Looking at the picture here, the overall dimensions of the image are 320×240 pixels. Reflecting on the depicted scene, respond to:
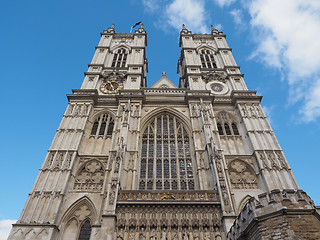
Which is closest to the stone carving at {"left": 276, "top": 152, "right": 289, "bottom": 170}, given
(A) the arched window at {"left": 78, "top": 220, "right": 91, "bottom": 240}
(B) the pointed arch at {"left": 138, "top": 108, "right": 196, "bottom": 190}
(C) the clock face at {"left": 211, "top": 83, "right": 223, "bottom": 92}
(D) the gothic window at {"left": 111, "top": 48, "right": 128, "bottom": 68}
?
(B) the pointed arch at {"left": 138, "top": 108, "right": 196, "bottom": 190}

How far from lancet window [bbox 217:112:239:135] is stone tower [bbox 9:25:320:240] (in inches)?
3.8

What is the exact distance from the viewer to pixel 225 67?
25.9m

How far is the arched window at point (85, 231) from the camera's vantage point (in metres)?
13.5

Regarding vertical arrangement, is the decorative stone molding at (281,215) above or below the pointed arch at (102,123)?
below

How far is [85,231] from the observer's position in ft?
45.2

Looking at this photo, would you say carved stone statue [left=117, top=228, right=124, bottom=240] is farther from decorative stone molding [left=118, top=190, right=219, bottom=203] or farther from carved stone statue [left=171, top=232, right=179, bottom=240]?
carved stone statue [left=171, top=232, right=179, bottom=240]

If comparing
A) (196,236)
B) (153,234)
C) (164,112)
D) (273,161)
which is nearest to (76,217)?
(153,234)

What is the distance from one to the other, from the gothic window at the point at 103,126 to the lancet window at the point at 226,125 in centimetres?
969

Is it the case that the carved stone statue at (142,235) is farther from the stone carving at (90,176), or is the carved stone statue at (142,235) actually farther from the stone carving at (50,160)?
the stone carving at (50,160)

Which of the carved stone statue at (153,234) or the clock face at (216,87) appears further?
the clock face at (216,87)

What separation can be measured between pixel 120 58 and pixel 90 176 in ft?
54.6

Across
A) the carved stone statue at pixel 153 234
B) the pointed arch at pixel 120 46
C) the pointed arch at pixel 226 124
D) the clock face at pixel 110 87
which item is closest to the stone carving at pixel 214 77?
Answer: the pointed arch at pixel 226 124

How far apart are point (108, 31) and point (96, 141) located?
1993cm

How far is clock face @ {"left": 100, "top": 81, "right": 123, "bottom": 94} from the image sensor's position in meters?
23.1
